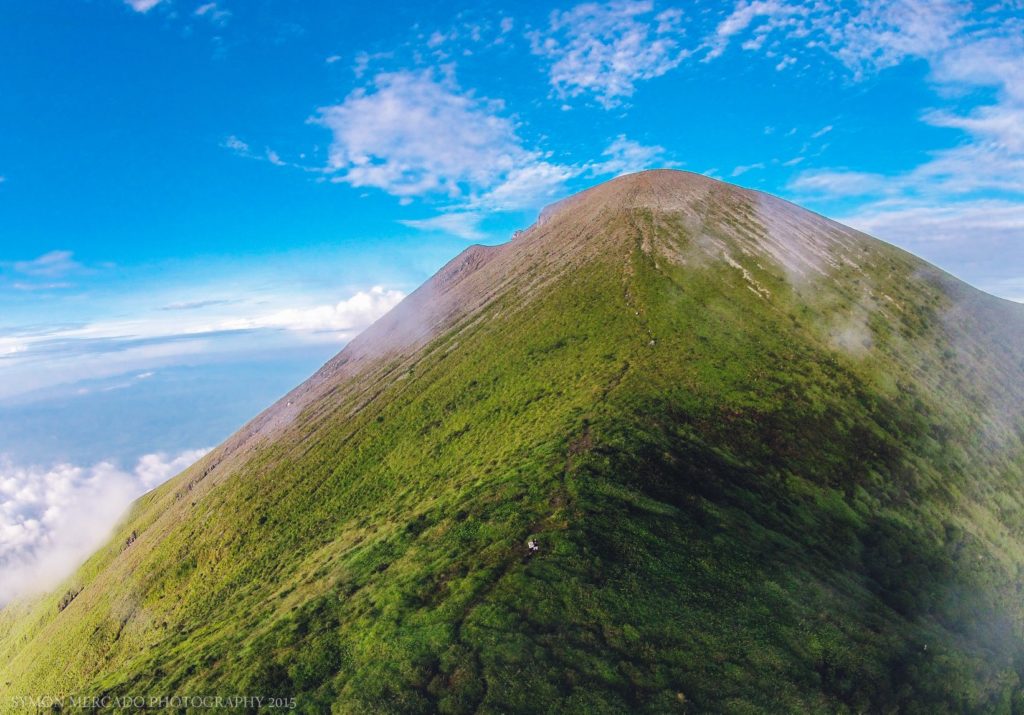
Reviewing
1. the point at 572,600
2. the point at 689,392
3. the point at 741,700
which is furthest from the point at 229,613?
the point at 689,392

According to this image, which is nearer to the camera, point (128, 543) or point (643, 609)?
point (643, 609)

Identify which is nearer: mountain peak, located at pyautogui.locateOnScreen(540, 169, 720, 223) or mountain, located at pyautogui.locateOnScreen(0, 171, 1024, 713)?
mountain, located at pyautogui.locateOnScreen(0, 171, 1024, 713)

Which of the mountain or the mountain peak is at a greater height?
the mountain peak

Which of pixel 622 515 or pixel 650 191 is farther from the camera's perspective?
pixel 650 191

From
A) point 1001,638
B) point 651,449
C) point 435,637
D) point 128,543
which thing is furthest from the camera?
point 128,543

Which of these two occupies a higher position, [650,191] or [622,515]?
[650,191]

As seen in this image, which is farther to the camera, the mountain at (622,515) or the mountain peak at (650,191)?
the mountain peak at (650,191)

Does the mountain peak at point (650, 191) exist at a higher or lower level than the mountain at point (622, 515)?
higher

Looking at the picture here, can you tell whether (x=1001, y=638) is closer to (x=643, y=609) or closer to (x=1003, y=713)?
(x=1003, y=713)
